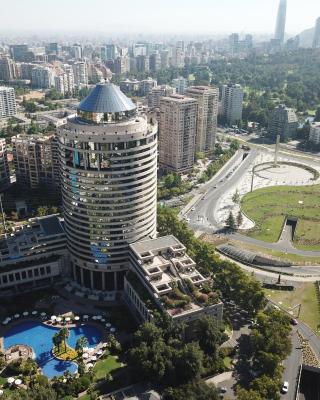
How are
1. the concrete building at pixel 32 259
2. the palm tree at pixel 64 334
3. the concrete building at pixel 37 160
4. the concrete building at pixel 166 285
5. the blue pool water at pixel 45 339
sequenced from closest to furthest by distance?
the blue pool water at pixel 45 339
the palm tree at pixel 64 334
the concrete building at pixel 166 285
the concrete building at pixel 32 259
the concrete building at pixel 37 160

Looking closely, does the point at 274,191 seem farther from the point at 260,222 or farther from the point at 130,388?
the point at 130,388

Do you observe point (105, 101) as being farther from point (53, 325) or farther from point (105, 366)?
point (105, 366)

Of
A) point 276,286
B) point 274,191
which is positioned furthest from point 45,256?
point 274,191

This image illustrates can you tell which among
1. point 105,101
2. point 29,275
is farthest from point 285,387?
point 105,101

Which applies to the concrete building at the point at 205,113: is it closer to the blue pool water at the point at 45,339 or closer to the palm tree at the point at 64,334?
the blue pool water at the point at 45,339

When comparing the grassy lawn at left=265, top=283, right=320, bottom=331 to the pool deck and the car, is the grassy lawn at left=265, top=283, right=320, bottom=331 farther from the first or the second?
the pool deck

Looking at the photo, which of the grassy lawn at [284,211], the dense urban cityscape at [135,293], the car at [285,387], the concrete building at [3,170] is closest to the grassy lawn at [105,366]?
the dense urban cityscape at [135,293]
